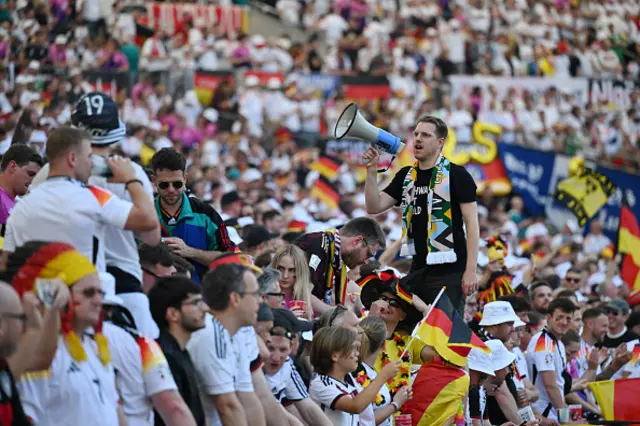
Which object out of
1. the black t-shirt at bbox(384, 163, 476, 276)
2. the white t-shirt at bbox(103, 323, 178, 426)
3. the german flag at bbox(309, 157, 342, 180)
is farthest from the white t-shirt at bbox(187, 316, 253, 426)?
the german flag at bbox(309, 157, 342, 180)

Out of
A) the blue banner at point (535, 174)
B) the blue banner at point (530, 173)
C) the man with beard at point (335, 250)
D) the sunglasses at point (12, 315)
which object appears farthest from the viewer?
the blue banner at point (530, 173)

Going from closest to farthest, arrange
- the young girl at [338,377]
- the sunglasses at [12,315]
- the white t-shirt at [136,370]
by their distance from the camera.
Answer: the sunglasses at [12,315] < the white t-shirt at [136,370] < the young girl at [338,377]

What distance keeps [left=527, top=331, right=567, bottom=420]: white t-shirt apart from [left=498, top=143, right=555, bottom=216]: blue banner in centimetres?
1297

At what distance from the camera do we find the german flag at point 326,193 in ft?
62.6

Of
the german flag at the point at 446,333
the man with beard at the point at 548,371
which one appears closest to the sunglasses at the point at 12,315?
the german flag at the point at 446,333

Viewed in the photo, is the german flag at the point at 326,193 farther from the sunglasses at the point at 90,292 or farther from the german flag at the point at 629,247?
the sunglasses at the point at 90,292

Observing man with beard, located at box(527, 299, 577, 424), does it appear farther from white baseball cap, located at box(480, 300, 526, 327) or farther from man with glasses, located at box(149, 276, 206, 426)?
man with glasses, located at box(149, 276, 206, 426)

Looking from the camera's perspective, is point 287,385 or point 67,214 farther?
point 287,385

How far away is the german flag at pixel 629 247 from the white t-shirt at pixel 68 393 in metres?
11.3

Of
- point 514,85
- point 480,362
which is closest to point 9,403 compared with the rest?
point 480,362

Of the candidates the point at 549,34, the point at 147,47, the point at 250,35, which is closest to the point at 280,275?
the point at 147,47

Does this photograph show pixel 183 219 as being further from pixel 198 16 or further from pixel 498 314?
pixel 198 16

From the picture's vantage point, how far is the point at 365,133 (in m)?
9.02

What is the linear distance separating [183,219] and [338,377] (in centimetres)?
146
